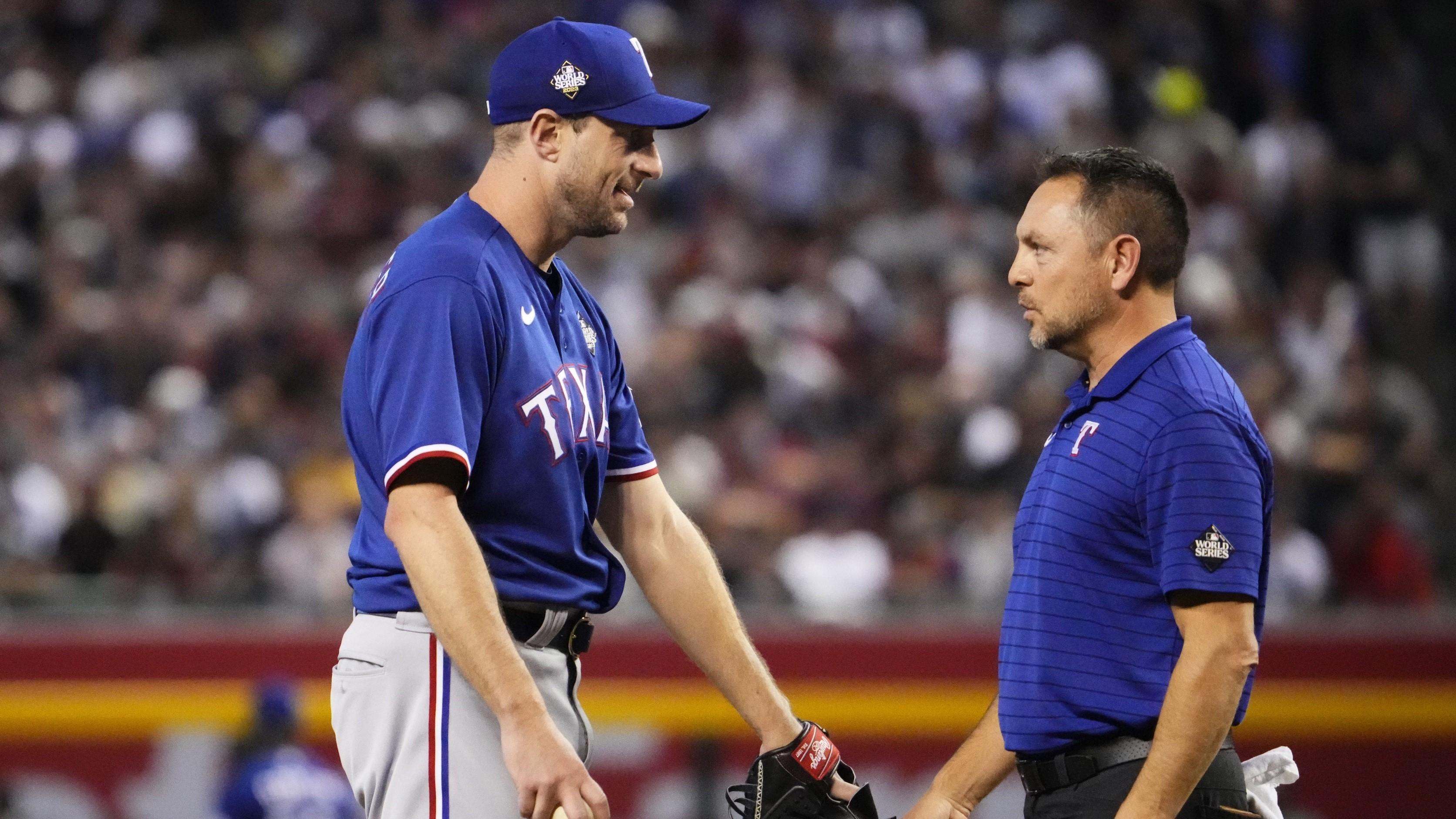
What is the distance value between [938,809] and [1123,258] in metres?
1.35

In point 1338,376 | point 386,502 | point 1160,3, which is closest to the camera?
point 386,502

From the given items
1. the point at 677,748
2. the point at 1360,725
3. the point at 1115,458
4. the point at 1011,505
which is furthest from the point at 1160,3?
the point at 1115,458

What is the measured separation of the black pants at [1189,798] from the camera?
3.70 metres

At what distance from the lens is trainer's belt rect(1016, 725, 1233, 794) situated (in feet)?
12.3

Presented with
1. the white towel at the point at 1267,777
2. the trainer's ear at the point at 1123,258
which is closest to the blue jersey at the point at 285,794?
the white towel at the point at 1267,777

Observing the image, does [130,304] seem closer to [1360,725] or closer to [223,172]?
[223,172]

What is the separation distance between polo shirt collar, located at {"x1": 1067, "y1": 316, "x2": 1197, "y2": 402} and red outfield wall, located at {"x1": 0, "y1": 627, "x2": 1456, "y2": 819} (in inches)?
246

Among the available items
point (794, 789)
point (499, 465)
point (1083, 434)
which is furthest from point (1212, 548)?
point (499, 465)

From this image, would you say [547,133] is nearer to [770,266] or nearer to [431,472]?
[431,472]

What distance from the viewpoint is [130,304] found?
12.6 metres

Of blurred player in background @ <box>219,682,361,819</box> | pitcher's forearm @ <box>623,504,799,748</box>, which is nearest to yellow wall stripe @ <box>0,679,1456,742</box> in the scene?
blurred player in background @ <box>219,682,361,819</box>

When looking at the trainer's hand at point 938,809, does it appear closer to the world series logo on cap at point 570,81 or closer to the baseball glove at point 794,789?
the baseball glove at point 794,789

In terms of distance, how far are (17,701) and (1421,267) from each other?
10.3 meters

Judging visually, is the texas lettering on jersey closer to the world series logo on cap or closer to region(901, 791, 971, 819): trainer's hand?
the world series logo on cap
